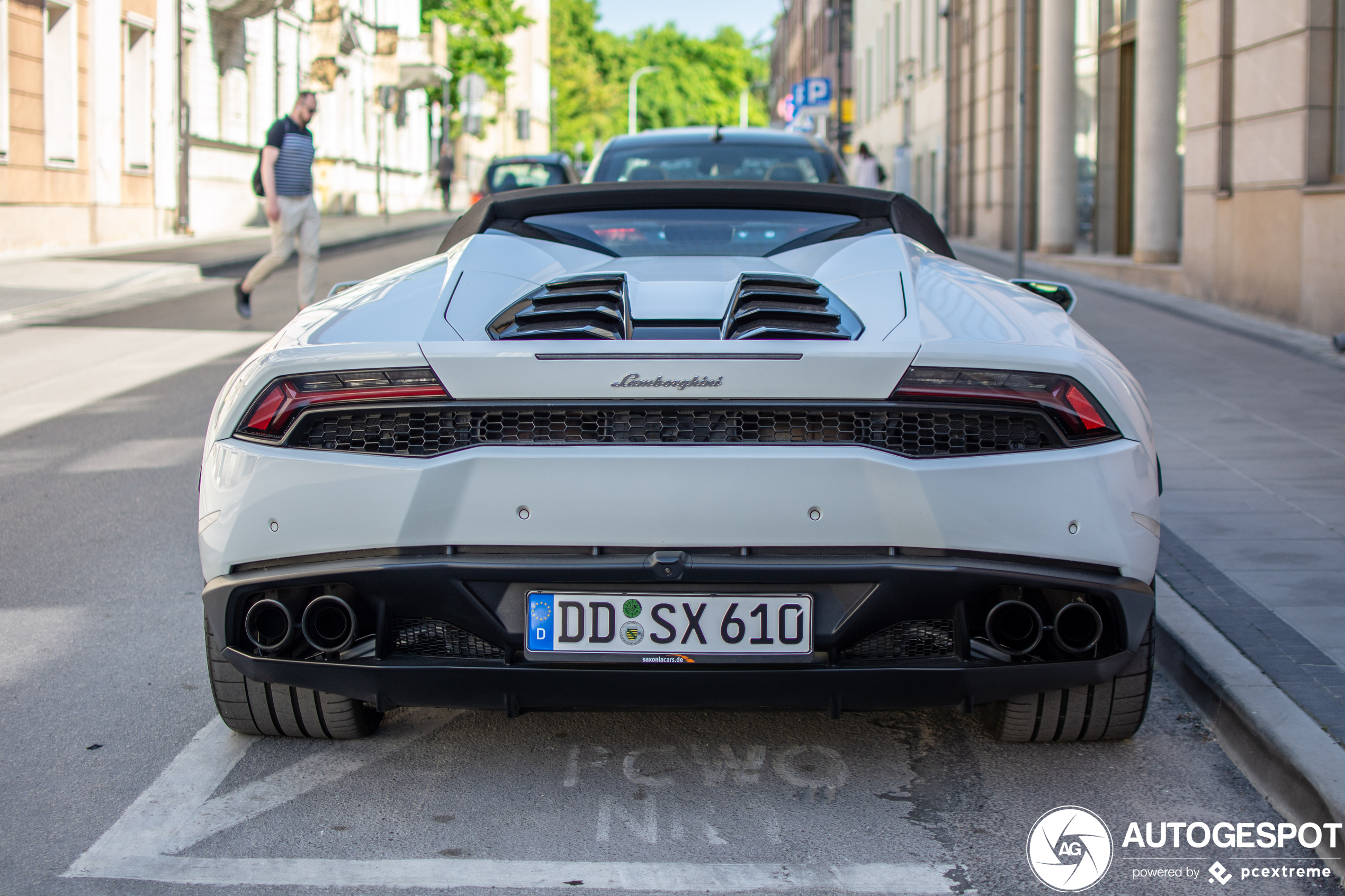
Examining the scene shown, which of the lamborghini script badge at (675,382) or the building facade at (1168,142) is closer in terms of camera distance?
the lamborghini script badge at (675,382)

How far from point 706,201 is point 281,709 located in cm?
185

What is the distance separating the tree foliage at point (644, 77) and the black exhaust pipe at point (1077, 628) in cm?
8800

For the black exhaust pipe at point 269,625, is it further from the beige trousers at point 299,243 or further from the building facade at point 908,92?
the building facade at point 908,92

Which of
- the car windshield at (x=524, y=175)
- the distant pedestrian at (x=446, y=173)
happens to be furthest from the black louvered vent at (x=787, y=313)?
the distant pedestrian at (x=446, y=173)

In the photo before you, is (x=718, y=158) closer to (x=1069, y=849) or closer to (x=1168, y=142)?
(x=1069, y=849)

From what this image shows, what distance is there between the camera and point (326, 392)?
291cm

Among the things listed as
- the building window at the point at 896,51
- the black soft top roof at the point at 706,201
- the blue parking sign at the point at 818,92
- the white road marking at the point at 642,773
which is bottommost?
the white road marking at the point at 642,773

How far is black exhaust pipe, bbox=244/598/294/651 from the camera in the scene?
116 inches

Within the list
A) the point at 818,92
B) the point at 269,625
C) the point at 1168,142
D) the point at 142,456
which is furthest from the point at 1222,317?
the point at 818,92

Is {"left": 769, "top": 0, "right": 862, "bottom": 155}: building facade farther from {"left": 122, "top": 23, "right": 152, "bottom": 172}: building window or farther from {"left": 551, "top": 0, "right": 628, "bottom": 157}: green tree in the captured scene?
{"left": 551, "top": 0, "right": 628, "bottom": 157}: green tree

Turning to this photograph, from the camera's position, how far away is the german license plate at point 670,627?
111 inches

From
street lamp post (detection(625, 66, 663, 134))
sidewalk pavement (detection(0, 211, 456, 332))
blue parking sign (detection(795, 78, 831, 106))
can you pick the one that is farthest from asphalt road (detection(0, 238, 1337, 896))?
street lamp post (detection(625, 66, 663, 134))

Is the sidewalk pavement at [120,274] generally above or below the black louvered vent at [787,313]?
above

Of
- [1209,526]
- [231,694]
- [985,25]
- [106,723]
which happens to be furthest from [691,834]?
[985,25]
